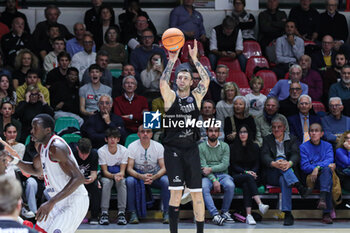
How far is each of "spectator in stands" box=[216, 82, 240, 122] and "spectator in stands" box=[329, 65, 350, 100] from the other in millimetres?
1937

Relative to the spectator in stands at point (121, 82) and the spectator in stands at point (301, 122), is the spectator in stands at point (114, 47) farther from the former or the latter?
the spectator in stands at point (301, 122)

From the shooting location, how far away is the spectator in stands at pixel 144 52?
11469mm

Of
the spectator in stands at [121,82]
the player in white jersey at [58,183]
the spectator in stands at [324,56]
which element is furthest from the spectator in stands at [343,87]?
the player in white jersey at [58,183]

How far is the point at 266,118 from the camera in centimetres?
1053

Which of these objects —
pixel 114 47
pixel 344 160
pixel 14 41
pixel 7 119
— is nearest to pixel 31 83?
pixel 7 119

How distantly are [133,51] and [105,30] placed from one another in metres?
1.15

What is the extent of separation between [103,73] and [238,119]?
2564 mm

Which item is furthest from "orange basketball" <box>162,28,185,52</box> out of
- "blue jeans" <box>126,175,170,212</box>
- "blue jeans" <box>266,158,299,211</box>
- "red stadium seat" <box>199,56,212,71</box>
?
"red stadium seat" <box>199,56,212,71</box>

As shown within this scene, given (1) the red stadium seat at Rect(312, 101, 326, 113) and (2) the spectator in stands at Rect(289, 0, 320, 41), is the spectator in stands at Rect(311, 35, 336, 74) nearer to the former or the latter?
(2) the spectator in stands at Rect(289, 0, 320, 41)

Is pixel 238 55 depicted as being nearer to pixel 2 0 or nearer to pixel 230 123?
pixel 230 123

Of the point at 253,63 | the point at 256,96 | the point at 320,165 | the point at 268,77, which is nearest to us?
the point at 320,165

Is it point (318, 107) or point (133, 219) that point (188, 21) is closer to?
point (318, 107)

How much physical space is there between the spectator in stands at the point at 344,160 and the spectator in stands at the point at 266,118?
3.79 feet

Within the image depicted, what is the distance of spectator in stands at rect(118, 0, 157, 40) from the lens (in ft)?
40.7
